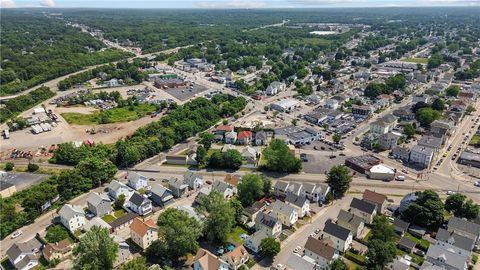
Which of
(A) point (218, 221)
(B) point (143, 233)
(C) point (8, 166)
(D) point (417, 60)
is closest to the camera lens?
(A) point (218, 221)

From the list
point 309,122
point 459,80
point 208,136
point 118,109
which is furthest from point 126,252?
point 459,80

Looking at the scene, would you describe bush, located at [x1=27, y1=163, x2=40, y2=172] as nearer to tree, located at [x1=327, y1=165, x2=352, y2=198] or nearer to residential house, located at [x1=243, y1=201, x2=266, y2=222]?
residential house, located at [x1=243, y1=201, x2=266, y2=222]

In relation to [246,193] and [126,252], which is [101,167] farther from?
[246,193]

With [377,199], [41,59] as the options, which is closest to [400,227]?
[377,199]

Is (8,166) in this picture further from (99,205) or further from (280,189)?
(280,189)

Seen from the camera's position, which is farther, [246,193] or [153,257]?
[246,193]

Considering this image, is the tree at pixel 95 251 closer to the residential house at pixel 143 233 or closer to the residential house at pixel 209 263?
the residential house at pixel 143 233

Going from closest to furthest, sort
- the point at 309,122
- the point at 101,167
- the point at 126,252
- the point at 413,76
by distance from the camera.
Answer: the point at 126,252
the point at 101,167
the point at 309,122
the point at 413,76
